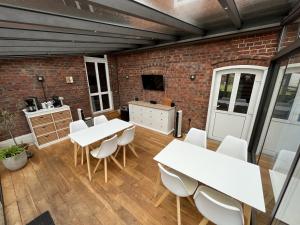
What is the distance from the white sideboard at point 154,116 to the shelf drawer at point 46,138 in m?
2.40

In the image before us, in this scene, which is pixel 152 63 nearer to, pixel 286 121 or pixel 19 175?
pixel 286 121

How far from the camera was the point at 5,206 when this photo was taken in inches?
82.7

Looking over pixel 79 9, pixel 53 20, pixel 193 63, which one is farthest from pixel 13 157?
pixel 193 63

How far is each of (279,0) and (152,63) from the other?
9.99ft

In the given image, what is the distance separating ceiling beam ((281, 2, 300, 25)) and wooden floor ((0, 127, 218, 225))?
288 centimetres

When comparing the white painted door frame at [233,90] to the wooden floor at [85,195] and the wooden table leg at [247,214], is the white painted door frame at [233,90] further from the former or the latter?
the wooden floor at [85,195]

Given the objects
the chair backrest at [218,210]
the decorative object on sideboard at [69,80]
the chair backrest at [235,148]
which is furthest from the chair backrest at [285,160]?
the decorative object on sideboard at [69,80]

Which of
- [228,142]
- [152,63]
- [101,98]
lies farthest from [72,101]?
[228,142]

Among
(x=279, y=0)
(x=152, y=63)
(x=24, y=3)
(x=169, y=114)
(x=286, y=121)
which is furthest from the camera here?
(x=152, y=63)

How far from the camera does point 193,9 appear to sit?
5.98ft

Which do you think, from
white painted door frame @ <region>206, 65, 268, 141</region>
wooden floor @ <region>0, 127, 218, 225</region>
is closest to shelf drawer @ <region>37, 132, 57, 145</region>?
wooden floor @ <region>0, 127, 218, 225</region>

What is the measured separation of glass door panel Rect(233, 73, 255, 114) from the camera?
2.92 metres

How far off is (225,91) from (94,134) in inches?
122

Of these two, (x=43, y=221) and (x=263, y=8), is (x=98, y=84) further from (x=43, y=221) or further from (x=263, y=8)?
(x=263, y=8)
